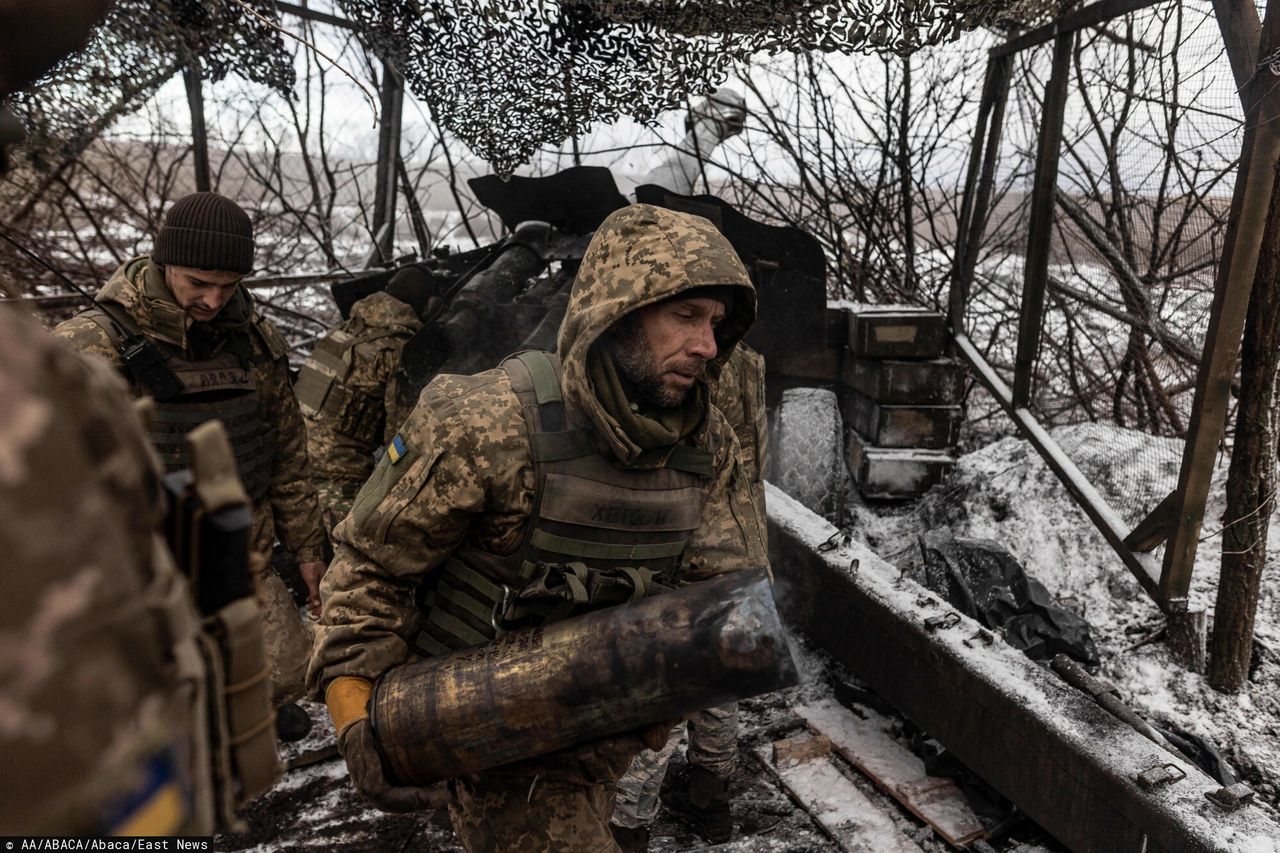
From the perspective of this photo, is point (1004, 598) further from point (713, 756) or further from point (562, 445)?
point (562, 445)

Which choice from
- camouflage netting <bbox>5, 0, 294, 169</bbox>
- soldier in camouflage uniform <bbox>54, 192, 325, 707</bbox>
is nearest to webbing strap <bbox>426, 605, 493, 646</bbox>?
soldier in camouflage uniform <bbox>54, 192, 325, 707</bbox>

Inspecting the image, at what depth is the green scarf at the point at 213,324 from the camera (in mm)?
2904

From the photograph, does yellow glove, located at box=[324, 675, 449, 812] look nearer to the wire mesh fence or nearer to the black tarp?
the black tarp

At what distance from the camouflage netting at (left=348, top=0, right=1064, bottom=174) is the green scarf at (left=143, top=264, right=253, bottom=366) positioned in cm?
199

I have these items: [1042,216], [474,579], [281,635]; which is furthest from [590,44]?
Result: [474,579]

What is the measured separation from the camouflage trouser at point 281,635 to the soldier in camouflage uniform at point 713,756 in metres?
1.36

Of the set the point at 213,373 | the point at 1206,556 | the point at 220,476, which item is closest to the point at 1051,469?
the point at 1206,556

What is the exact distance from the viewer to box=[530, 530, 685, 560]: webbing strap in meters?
1.93

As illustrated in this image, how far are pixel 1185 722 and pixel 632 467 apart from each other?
2577 mm

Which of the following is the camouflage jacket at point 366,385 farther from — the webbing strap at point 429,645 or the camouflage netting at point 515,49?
the webbing strap at point 429,645

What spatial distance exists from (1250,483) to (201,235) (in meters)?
3.89

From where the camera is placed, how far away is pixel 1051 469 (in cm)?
466

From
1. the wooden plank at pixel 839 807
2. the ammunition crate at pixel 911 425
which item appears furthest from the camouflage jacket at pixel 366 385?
the ammunition crate at pixel 911 425

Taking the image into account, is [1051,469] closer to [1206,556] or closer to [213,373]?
[1206,556]
